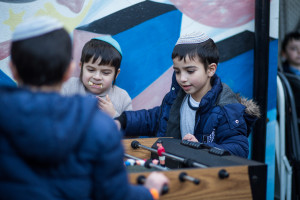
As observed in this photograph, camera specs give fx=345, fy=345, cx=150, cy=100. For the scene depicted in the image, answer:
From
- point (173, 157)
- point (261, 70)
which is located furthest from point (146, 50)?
point (173, 157)

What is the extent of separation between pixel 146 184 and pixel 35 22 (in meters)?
0.68

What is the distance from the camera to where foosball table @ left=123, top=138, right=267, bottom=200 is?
133 cm

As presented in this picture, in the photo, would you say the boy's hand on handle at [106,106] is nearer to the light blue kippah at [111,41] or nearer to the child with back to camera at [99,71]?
the child with back to camera at [99,71]

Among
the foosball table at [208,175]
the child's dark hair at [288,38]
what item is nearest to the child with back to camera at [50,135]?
the foosball table at [208,175]

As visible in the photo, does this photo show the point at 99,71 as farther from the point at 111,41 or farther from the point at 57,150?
the point at 57,150

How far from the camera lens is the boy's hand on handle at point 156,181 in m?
1.25

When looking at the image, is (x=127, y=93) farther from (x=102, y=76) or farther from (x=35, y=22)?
(x=35, y=22)

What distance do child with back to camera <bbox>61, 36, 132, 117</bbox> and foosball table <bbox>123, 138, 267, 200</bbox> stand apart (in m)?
0.80

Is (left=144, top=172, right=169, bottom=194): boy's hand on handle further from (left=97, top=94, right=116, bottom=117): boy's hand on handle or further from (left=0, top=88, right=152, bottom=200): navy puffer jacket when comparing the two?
(left=97, top=94, right=116, bottom=117): boy's hand on handle

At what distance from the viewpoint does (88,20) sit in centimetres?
254

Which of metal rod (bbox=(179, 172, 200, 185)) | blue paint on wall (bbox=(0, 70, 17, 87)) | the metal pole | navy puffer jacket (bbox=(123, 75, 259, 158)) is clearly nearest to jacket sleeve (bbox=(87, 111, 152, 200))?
metal rod (bbox=(179, 172, 200, 185))

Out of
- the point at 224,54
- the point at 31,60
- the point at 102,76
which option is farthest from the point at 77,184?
the point at 224,54

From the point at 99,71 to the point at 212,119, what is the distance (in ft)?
2.67

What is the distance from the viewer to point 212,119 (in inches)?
84.7
